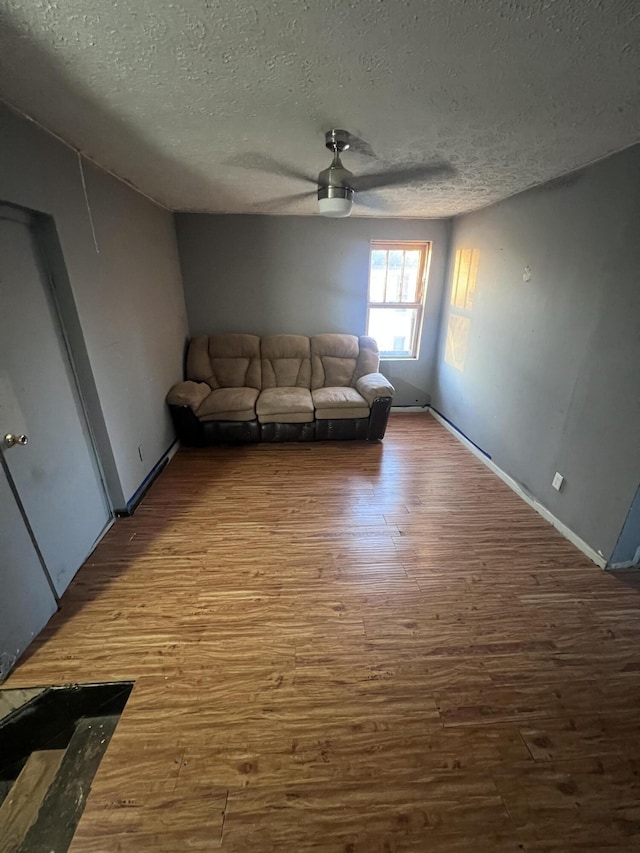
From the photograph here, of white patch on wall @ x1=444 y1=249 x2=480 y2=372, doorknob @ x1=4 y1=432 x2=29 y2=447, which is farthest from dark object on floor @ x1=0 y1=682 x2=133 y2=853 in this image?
white patch on wall @ x1=444 y1=249 x2=480 y2=372

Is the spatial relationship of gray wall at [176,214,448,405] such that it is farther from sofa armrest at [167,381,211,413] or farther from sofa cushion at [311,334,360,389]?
sofa armrest at [167,381,211,413]

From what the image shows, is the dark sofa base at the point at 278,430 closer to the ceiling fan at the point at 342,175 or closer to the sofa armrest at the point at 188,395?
the sofa armrest at the point at 188,395

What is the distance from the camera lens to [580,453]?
2.20 meters

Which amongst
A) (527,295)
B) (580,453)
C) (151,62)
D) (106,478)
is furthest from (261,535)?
(527,295)

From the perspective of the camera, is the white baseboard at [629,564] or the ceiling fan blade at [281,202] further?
the ceiling fan blade at [281,202]

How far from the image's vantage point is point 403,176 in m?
2.37

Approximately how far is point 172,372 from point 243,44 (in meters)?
2.81

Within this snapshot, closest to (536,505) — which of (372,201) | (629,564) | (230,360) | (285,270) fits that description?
(629,564)

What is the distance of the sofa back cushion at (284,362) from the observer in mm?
4016

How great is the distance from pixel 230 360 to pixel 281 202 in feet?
5.44

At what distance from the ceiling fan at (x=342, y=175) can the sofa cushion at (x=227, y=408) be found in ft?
6.02

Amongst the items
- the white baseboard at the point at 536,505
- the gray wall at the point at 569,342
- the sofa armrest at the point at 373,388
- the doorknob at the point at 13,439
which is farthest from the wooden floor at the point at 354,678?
the sofa armrest at the point at 373,388

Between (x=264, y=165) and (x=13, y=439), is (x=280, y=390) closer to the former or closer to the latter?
(x=264, y=165)

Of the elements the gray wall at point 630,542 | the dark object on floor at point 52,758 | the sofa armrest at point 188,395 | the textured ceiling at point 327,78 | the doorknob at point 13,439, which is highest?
the textured ceiling at point 327,78
